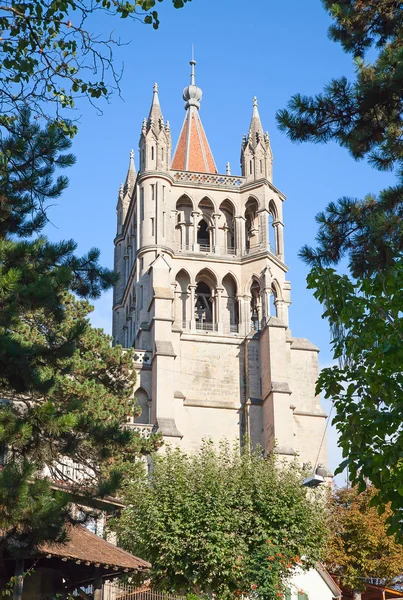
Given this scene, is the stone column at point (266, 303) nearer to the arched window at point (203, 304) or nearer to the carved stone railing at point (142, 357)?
the arched window at point (203, 304)

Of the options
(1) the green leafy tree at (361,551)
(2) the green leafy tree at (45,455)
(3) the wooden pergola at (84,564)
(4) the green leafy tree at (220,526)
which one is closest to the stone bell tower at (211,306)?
(1) the green leafy tree at (361,551)

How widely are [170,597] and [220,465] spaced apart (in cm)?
472

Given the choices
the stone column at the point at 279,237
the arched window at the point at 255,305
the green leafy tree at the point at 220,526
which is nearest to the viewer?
the green leafy tree at the point at 220,526

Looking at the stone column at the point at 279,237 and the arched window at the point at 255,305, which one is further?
the stone column at the point at 279,237

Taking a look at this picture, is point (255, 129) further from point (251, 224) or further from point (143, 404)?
point (143, 404)

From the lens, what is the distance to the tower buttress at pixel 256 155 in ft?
164

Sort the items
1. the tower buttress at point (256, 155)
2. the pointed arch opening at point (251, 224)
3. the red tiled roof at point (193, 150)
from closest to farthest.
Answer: the pointed arch opening at point (251, 224) < the tower buttress at point (256, 155) < the red tiled roof at point (193, 150)

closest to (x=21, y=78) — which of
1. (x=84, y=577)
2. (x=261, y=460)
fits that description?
(x=84, y=577)

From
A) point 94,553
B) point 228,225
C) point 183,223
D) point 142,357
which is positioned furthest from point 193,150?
point 94,553

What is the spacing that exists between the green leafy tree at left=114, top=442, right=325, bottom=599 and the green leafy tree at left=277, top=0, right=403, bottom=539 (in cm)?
1028

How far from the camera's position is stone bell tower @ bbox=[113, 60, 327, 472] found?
4178 centimetres

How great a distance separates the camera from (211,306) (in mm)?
48375

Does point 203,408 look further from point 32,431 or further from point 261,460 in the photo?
point 32,431

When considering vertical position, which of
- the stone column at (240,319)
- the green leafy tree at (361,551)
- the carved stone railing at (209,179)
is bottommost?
the green leafy tree at (361,551)
